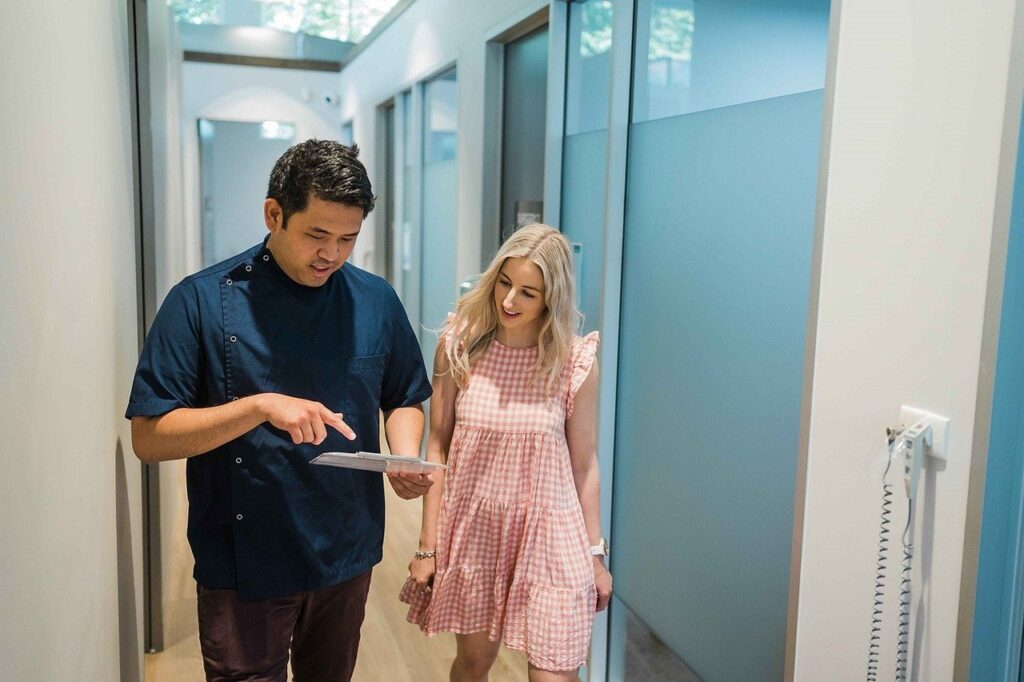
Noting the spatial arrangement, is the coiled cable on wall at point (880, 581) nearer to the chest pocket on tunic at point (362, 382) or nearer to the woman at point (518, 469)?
the woman at point (518, 469)

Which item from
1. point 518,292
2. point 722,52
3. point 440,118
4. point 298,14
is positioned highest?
point 298,14

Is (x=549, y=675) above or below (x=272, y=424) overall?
below

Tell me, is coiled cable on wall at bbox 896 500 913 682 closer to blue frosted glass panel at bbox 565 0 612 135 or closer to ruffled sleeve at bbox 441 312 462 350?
ruffled sleeve at bbox 441 312 462 350

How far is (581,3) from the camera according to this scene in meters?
3.15

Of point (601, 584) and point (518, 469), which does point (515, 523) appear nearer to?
point (518, 469)

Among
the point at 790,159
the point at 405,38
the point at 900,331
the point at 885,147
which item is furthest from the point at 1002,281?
the point at 405,38

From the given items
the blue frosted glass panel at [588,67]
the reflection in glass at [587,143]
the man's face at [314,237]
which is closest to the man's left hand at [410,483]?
the man's face at [314,237]

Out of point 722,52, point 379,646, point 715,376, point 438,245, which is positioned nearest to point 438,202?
point 438,245

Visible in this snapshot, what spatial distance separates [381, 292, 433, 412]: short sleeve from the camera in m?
1.84

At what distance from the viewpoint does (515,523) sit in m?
2.00

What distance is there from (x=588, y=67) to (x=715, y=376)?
1284mm

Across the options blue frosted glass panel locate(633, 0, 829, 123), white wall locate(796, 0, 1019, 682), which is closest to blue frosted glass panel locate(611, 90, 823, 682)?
blue frosted glass panel locate(633, 0, 829, 123)

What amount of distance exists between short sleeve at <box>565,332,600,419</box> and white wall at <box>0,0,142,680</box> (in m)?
0.95

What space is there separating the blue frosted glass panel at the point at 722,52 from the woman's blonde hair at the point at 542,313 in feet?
2.11
